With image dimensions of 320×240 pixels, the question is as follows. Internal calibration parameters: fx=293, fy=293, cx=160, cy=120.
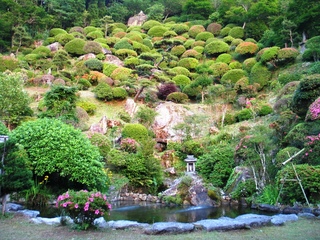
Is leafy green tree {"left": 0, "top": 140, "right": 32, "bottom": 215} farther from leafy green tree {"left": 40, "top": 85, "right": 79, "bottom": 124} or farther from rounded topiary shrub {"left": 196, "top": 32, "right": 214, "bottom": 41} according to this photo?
rounded topiary shrub {"left": 196, "top": 32, "right": 214, "bottom": 41}

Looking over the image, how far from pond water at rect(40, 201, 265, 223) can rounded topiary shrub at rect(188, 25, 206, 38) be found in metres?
27.4

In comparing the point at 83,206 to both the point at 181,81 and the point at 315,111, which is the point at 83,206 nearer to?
the point at 315,111

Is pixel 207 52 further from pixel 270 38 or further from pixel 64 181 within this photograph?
pixel 64 181

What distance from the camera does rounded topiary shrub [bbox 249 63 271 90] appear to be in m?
21.9

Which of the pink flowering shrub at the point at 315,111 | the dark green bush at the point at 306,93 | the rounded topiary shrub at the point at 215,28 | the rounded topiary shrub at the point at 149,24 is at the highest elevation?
the rounded topiary shrub at the point at 149,24

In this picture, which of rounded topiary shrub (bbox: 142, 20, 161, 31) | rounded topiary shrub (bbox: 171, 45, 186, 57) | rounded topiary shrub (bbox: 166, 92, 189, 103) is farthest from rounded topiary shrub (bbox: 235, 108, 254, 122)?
rounded topiary shrub (bbox: 142, 20, 161, 31)

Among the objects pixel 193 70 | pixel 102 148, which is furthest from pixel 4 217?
pixel 193 70

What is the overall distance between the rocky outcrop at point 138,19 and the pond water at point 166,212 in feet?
116

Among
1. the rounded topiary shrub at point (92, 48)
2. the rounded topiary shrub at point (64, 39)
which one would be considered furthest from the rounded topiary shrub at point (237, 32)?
the rounded topiary shrub at point (64, 39)

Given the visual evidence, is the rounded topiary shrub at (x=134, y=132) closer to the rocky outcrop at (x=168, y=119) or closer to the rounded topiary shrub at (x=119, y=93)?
the rocky outcrop at (x=168, y=119)

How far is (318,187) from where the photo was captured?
27.5 ft

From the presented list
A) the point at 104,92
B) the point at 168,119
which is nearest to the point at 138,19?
the point at 104,92

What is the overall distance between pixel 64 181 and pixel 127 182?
3016mm

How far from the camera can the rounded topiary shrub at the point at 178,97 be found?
2188 cm
